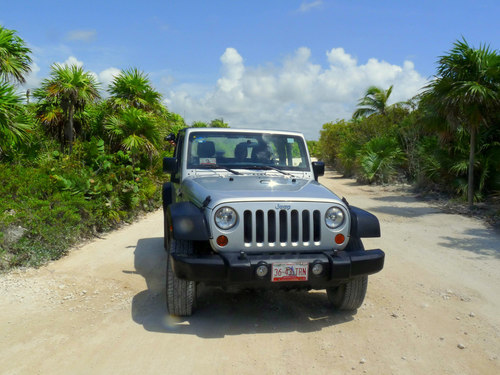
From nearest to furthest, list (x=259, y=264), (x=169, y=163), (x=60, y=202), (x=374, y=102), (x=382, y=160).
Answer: (x=259, y=264) → (x=169, y=163) → (x=60, y=202) → (x=382, y=160) → (x=374, y=102)

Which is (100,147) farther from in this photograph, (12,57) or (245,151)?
(245,151)

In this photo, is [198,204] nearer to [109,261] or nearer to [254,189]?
[254,189]

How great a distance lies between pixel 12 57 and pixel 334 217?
797 cm

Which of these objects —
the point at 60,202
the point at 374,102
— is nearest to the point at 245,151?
the point at 60,202

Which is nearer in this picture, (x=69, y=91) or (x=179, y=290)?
(x=179, y=290)

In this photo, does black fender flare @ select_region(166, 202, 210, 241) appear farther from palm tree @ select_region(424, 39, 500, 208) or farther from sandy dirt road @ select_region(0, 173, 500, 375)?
palm tree @ select_region(424, 39, 500, 208)

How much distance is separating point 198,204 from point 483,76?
9780 mm

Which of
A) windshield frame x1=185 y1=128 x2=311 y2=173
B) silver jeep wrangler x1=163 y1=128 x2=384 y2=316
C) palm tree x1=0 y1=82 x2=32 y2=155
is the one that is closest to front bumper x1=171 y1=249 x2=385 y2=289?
silver jeep wrangler x1=163 y1=128 x2=384 y2=316

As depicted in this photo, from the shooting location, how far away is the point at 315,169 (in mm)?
5211

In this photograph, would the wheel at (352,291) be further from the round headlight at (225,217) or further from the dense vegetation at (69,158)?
the dense vegetation at (69,158)

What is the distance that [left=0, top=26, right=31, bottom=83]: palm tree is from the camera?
848 cm

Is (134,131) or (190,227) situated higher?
(134,131)

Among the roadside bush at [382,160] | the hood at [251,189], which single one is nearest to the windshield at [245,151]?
the hood at [251,189]

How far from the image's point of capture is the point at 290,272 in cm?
352
